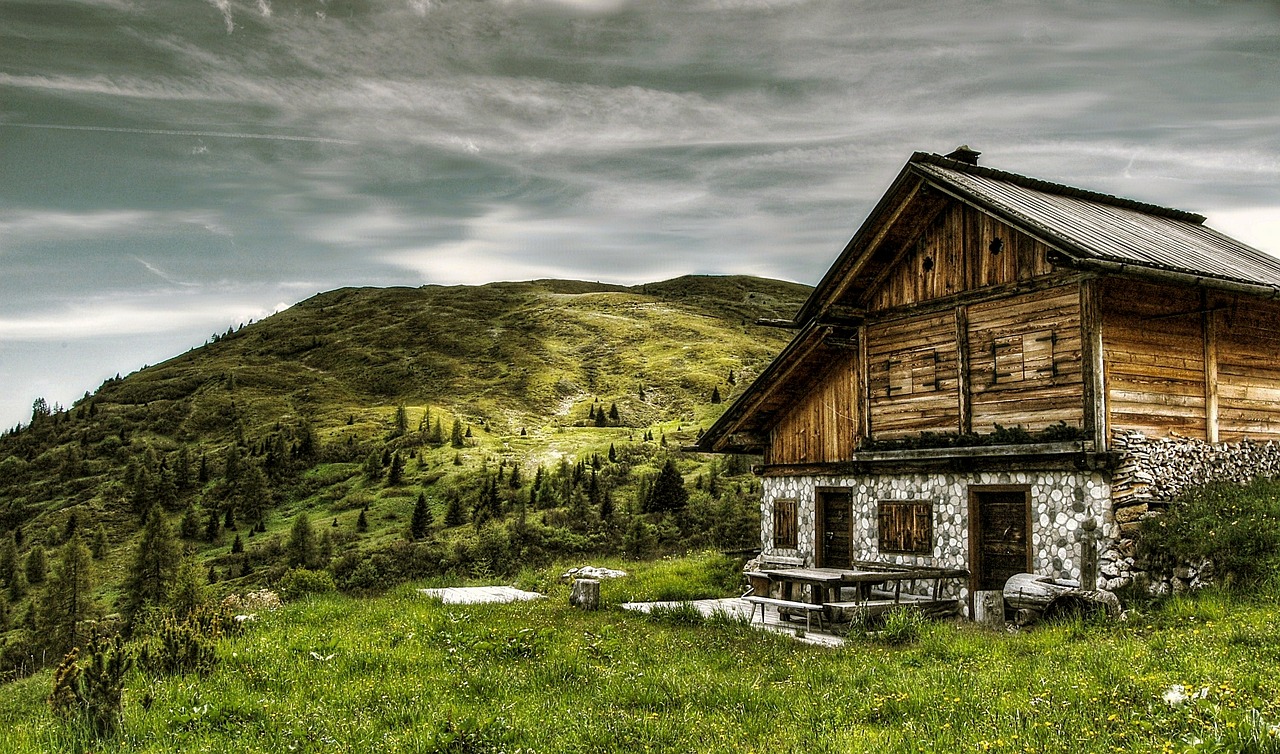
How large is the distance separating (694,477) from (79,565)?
5063cm

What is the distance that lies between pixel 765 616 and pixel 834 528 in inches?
154

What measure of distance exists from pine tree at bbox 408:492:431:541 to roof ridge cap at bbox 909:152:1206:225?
6176cm

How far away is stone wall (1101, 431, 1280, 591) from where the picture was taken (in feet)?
51.2

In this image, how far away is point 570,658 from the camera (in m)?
12.5

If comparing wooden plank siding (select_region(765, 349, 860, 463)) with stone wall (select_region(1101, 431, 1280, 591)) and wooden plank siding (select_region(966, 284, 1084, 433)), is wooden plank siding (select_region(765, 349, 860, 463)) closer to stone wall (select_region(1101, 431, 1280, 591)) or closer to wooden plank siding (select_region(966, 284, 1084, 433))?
wooden plank siding (select_region(966, 284, 1084, 433))

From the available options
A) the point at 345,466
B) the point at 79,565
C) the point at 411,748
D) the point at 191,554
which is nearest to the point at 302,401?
the point at 345,466

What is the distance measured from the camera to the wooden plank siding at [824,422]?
72.8 ft

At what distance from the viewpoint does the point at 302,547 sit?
7712 centimetres

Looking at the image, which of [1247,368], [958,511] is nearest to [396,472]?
[958,511]

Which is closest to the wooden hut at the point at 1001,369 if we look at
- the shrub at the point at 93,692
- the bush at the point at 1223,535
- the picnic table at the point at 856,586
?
the picnic table at the point at 856,586

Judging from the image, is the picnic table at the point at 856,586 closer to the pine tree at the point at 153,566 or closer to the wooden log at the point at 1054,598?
the wooden log at the point at 1054,598

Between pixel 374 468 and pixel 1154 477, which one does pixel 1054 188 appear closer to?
pixel 1154 477

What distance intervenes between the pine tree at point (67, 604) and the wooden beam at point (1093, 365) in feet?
234

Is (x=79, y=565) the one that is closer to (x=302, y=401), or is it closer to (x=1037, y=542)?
(x=1037, y=542)
